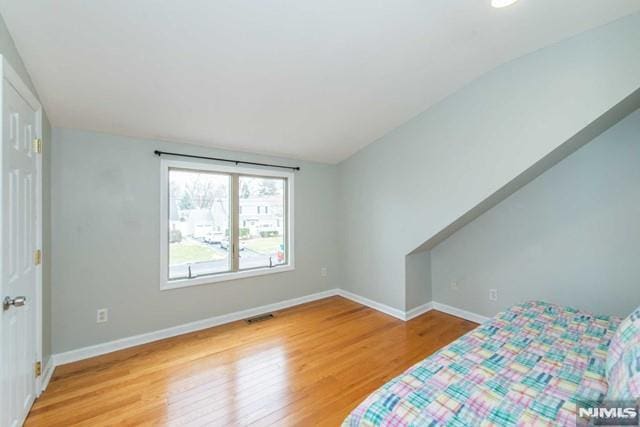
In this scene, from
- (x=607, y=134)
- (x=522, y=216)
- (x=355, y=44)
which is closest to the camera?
(x=355, y=44)

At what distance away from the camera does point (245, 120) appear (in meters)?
2.69

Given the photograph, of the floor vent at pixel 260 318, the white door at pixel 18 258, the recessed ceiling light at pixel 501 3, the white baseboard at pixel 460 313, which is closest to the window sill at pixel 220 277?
the floor vent at pixel 260 318

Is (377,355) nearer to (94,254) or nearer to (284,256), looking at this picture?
(284,256)

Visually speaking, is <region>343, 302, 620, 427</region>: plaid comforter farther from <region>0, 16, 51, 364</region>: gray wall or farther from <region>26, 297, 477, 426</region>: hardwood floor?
<region>0, 16, 51, 364</region>: gray wall

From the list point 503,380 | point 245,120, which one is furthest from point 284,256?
point 503,380

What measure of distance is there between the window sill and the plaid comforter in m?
2.48

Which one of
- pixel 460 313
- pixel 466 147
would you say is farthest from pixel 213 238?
pixel 460 313

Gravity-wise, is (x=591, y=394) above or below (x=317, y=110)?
below

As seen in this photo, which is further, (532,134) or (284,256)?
(284,256)

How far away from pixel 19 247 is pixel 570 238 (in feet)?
14.4

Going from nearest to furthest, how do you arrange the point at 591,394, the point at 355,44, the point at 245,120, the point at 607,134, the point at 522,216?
the point at 591,394 → the point at 355,44 → the point at 607,134 → the point at 245,120 → the point at 522,216

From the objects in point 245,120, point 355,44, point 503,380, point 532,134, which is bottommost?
point 503,380

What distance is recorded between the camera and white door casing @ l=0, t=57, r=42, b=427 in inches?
54.1

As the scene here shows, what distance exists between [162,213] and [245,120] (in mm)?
1319
